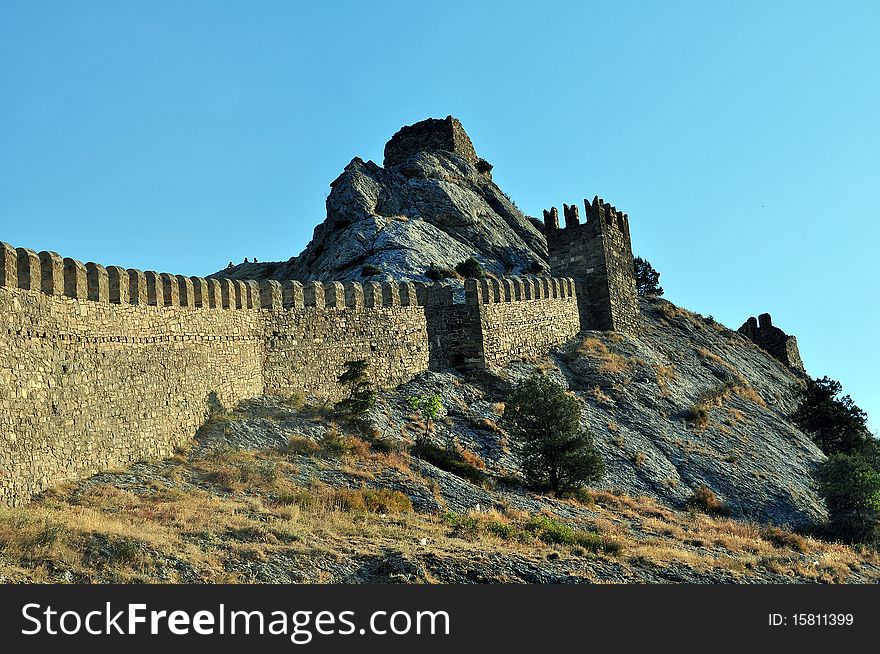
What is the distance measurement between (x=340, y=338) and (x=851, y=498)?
17977 mm

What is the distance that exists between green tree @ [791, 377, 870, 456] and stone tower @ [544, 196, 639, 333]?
29.9ft

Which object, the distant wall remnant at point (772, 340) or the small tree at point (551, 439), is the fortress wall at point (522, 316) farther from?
the distant wall remnant at point (772, 340)

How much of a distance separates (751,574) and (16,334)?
16408 millimetres

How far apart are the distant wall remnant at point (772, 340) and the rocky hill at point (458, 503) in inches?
807

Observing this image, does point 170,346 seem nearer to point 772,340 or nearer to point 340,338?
point 340,338

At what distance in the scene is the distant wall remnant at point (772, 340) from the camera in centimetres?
5497

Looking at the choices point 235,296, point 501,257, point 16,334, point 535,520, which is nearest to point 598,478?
point 535,520

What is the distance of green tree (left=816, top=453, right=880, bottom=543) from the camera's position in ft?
82.9

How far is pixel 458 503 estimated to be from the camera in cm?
2047

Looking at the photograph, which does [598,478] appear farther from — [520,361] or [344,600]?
[344,600]

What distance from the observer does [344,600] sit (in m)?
11.0

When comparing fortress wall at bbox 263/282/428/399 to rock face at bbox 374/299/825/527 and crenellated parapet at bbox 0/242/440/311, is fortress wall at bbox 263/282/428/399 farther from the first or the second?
rock face at bbox 374/299/825/527

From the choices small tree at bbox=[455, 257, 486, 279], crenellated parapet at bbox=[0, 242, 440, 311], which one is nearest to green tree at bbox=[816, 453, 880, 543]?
crenellated parapet at bbox=[0, 242, 440, 311]

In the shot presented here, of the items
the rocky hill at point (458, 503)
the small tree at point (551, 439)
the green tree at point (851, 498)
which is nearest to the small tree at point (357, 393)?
the rocky hill at point (458, 503)
